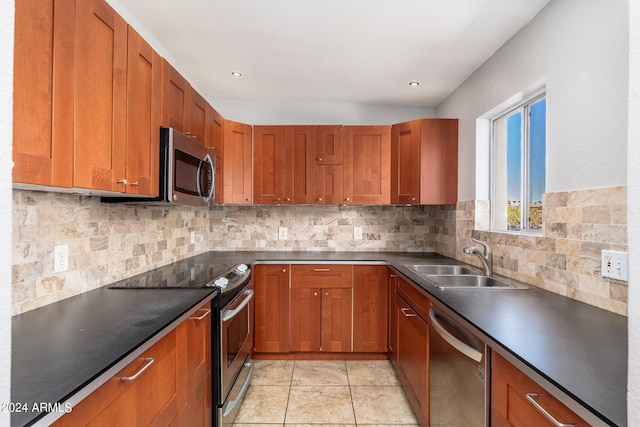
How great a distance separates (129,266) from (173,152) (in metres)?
0.81

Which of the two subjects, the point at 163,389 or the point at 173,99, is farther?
the point at 173,99

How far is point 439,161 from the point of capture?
284 cm

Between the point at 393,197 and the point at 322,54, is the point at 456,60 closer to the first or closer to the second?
the point at 322,54

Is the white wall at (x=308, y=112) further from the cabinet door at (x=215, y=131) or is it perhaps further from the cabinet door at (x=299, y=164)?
the cabinet door at (x=215, y=131)

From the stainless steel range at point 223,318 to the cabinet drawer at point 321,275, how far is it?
52cm

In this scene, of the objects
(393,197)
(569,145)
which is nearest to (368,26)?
(569,145)

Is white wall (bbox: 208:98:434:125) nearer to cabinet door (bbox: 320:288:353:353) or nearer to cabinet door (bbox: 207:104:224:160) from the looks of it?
cabinet door (bbox: 207:104:224:160)

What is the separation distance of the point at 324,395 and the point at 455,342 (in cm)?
133

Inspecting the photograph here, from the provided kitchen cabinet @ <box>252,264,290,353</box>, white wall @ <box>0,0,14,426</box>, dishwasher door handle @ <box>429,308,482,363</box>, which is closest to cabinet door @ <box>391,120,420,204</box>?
kitchen cabinet @ <box>252,264,290,353</box>

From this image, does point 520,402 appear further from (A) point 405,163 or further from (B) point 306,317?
(A) point 405,163

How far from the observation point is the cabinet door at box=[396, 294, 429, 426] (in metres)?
1.81

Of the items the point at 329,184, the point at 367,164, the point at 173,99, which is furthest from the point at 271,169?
the point at 173,99

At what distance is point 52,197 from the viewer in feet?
4.56

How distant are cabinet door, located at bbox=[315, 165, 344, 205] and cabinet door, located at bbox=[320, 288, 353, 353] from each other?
87 centimetres
